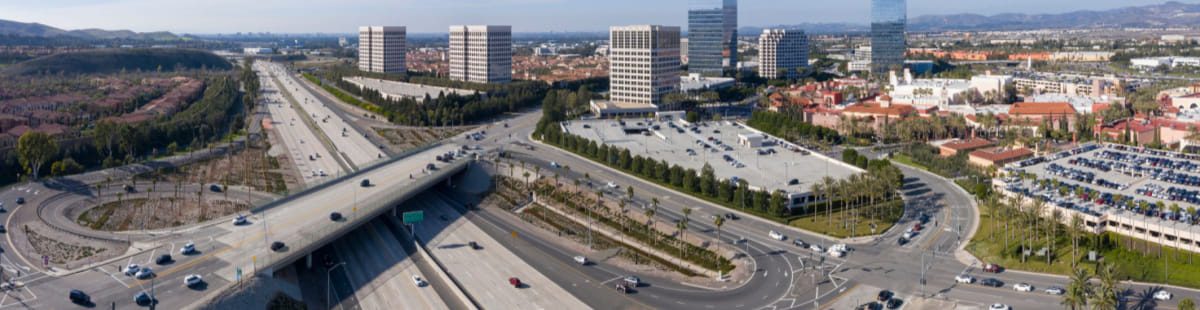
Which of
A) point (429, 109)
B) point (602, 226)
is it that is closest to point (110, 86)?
point (429, 109)

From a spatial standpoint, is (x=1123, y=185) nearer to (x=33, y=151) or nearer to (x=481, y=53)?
(x=33, y=151)

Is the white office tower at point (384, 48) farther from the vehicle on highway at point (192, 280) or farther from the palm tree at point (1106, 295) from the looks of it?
the palm tree at point (1106, 295)

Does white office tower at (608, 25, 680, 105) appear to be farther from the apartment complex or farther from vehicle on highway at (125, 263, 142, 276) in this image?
vehicle on highway at (125, 263, 142, 276)

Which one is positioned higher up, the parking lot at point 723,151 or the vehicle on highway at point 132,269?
the parking lot at point 723,151

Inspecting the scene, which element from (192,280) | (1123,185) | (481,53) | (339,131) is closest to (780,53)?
(481,53)

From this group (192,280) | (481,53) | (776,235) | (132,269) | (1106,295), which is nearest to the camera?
(1106,295)

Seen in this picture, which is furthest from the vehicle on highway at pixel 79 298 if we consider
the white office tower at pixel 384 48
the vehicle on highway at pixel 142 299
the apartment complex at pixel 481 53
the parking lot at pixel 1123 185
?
the white office tower at pixel 384 48
